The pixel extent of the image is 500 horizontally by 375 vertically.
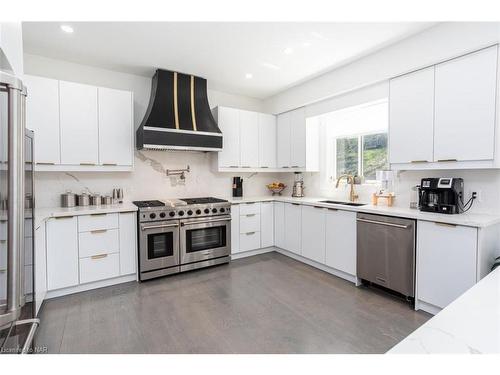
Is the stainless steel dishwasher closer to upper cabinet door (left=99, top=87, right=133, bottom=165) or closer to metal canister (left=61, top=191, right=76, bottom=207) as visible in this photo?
upper cabinet door (left=99, top=87, right=133, bottom=165)

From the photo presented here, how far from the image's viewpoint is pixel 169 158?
3.96 meters

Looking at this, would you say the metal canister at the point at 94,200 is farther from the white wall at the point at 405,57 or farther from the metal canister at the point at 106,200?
the white wall at the point at 405,57

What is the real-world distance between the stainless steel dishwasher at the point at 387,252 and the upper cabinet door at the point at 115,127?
297 cm

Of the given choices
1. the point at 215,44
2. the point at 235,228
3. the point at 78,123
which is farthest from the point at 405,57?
the point at 78,123

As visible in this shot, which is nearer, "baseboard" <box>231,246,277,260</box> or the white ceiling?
the white ceiling

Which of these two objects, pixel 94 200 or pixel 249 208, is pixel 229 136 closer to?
pixel 249 208

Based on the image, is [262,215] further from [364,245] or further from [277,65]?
[277,65]

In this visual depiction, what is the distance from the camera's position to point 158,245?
3.31 m

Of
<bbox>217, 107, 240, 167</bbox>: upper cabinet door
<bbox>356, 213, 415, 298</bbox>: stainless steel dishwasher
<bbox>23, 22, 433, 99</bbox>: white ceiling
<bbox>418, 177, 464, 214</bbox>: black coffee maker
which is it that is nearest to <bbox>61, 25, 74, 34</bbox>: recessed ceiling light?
<bbox>23, 22, 433, 99</bbox>: white ceiling

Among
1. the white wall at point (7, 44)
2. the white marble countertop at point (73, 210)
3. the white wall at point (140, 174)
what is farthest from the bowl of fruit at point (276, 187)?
the white wall at point (7, 44)

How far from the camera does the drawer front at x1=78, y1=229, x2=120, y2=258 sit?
287 centimetres

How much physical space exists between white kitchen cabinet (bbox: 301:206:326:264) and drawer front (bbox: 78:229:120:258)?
243cm

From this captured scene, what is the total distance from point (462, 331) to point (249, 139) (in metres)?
3.75
